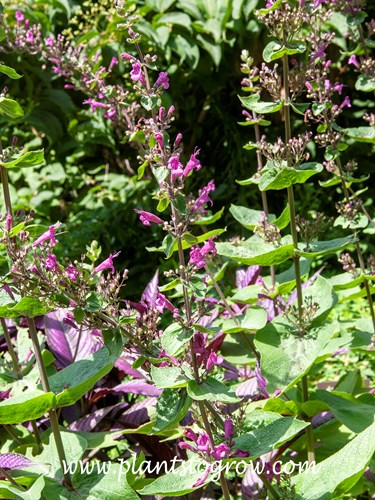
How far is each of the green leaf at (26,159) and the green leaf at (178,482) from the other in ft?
2.55

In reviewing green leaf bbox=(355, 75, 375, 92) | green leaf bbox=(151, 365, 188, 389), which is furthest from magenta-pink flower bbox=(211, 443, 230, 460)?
green leaf bbox=(355, 75, 375, 92)

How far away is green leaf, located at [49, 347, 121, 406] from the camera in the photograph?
1.57m

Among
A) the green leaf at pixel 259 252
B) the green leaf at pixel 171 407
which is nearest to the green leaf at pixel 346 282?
the green leaf at pixel 259 252

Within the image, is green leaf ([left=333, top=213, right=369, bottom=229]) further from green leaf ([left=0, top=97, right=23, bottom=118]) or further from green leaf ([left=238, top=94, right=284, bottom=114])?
green leaf ([left=0, top=97, right=23, bottom=118])

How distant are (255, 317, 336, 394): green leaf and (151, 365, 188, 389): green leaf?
407 millimetres

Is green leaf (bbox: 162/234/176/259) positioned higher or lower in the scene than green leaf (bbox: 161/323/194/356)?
higher

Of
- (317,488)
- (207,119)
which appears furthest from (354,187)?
(317,488)

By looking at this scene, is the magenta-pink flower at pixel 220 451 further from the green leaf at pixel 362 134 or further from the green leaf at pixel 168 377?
the green leaf at pixel 362 134

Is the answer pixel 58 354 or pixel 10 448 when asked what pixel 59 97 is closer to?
pixel 58 354

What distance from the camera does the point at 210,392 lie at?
1.43 m

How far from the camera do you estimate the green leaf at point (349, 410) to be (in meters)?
1.93

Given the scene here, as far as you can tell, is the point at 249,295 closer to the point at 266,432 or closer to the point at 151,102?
the point at 266,432

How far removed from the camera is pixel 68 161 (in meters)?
5.61

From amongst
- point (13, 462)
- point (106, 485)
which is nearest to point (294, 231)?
point (106, 485)
